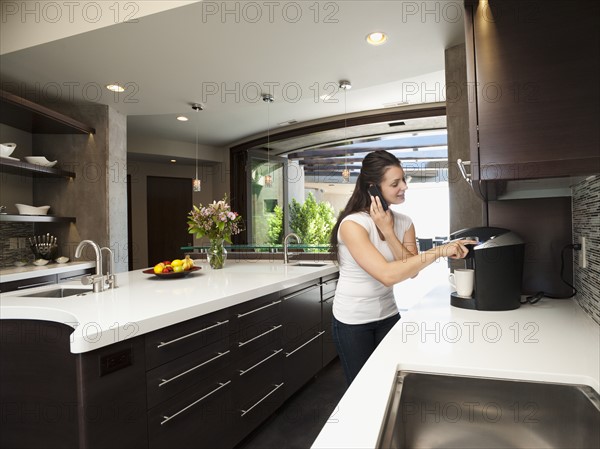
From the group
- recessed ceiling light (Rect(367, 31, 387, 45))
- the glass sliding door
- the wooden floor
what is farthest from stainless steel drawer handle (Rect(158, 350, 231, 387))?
the glass sliding door

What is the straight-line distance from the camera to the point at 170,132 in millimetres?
6395

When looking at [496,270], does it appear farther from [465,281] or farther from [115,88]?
[115,88]

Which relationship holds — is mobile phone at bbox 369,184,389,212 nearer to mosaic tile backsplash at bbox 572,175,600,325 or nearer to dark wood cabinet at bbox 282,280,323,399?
→ mosaic tile backsplash at bbox 572,175,600,325

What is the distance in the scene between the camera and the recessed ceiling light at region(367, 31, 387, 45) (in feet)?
9.22

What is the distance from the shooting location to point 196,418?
175 centimetres

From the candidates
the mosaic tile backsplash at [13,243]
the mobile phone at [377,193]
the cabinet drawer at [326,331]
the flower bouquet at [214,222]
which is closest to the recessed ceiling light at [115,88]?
the flower bouquet at [214,222]

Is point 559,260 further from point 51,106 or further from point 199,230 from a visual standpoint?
point 51,106

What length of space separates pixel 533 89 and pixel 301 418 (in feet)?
7.32

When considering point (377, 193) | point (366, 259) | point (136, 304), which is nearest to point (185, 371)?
point (136, 304)

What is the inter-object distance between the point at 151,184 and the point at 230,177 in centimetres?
161

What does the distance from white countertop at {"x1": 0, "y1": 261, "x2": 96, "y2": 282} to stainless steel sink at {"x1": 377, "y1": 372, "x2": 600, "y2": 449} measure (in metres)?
3.45

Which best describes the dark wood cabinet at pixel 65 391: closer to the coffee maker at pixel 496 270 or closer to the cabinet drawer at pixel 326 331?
the coffee maker at pixel 496 270

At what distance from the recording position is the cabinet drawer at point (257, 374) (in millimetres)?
2068

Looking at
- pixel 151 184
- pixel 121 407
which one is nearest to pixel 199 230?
pixel 121 407
